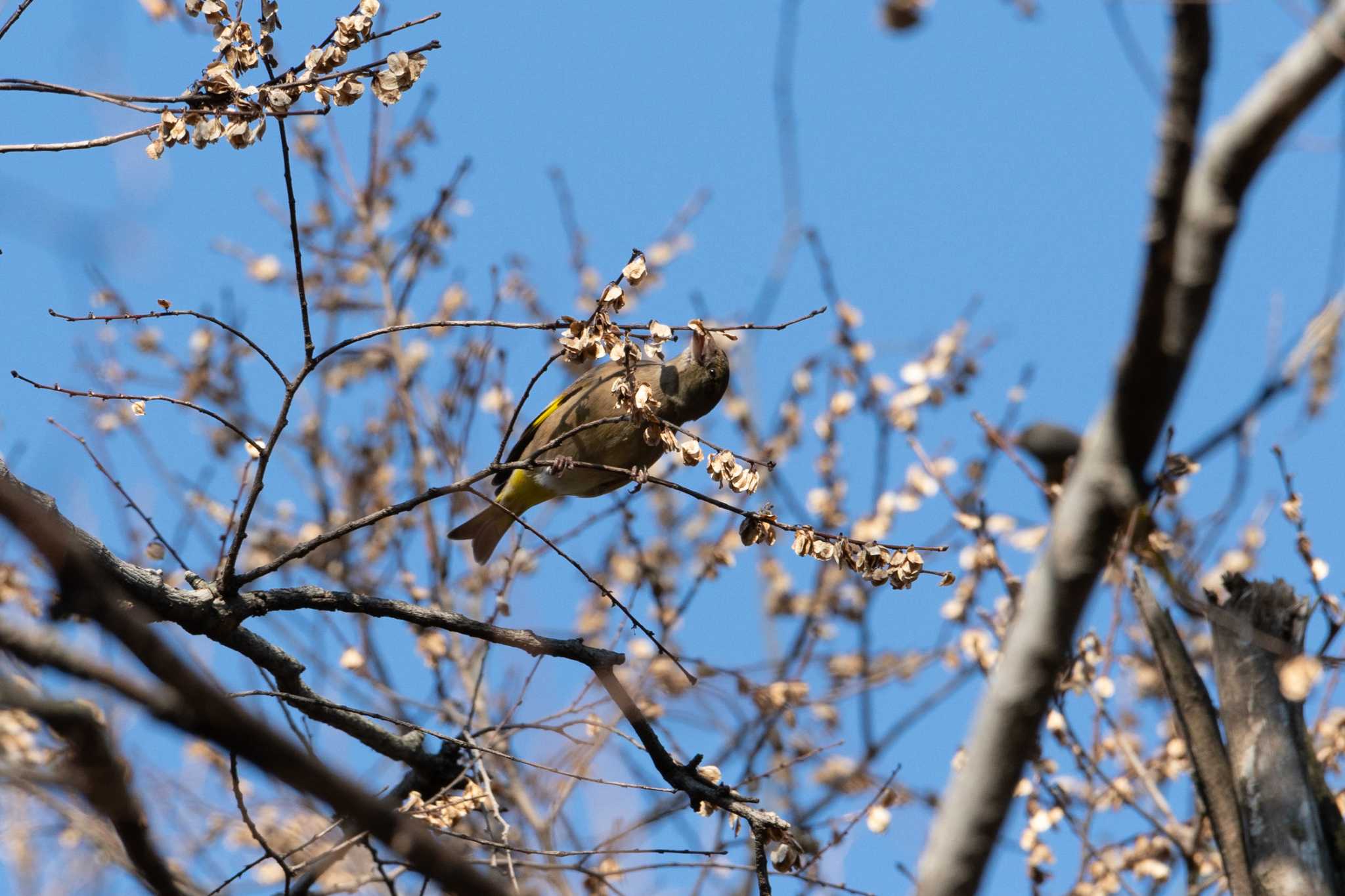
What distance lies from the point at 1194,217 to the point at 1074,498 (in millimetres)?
405

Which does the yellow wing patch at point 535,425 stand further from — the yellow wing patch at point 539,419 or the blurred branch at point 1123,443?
the blurred branch at point 1123,443

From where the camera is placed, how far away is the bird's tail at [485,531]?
5742mm

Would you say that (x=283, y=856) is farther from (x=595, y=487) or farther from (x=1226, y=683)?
(x=1226, y=683)

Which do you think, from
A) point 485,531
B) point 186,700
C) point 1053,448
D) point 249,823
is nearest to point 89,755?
point 186,700

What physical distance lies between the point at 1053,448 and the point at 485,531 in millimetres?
2603

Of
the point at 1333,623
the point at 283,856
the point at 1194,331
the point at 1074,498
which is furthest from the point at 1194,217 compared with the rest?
the point at 1333,623

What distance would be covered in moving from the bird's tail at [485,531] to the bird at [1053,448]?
96.3 inches

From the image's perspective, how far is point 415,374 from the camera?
25.8 feet

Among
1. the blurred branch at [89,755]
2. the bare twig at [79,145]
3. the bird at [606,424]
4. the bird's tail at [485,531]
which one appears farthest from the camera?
the bird's tail at [485,531]

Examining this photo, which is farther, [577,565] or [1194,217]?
[577,565]

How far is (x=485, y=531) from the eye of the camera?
5.77 m

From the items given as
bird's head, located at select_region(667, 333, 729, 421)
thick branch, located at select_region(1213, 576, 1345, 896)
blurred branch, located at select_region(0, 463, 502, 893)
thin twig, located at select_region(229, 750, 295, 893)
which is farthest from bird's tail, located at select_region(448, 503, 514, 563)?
blurred branch, located at select_region(0, 463, 502, 893)

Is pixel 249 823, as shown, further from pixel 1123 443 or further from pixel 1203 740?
pixel 1203 740

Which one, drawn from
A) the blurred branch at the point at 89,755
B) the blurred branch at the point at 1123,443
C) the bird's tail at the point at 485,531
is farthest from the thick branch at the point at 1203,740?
the blurred branch at the point at 89,755
